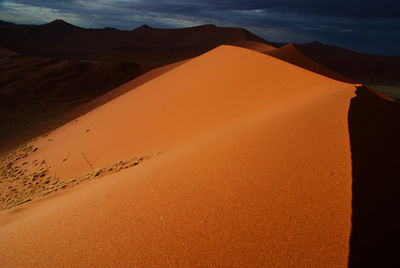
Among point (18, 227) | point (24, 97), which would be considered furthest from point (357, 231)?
point (24, 97)

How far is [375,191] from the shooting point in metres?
1.77

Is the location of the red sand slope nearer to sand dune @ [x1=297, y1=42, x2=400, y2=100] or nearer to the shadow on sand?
the shadow on sand

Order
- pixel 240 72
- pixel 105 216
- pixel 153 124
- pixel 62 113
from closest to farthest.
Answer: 1. pixel 105 216
2. pixel 153 124
3. pixel 240 72
4. pixel 62 113

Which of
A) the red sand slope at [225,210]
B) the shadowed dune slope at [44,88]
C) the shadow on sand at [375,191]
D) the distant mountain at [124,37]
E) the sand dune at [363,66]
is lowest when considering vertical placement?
the distant mountain at [124,37]

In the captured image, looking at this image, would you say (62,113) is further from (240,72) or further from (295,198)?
(295,198)

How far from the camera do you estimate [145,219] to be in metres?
2.05

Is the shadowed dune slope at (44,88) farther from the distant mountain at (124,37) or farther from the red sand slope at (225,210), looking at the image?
the distant mountain at (124,37)

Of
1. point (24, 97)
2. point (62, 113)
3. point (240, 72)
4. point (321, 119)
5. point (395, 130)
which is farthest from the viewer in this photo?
point (24, 97)

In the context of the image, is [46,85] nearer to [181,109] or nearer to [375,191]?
[181,109]

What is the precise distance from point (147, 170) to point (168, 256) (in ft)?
5.28

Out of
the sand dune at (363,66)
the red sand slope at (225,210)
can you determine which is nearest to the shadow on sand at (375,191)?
the red sand slope at (225,210)

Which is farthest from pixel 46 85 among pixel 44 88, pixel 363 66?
pixel 363 66

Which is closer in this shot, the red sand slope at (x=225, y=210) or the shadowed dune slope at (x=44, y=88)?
the red sand slope at (x=225, y=210)

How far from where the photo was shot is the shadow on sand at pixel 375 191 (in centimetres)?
136
